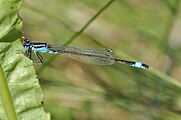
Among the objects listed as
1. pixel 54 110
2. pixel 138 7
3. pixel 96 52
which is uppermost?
pixel 138 7

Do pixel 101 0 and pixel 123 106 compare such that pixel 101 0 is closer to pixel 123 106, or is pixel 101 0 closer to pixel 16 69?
pixel 123 106

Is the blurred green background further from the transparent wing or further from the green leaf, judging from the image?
the green leaf

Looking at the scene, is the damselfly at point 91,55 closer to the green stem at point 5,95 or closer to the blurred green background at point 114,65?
the blurred green background at point 114,65

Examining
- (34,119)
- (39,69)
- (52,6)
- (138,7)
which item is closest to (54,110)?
(39,69)

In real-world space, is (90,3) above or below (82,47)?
above

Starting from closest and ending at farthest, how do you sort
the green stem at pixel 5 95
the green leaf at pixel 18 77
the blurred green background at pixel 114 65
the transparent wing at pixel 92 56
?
the green stem at pixel 5 95 < the green leaf at pixel 18 77 < the transparent wing at pixel 92 56 < the blurred green background at pixel 114 65

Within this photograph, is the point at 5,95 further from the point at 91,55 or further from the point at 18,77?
the point at 91,55

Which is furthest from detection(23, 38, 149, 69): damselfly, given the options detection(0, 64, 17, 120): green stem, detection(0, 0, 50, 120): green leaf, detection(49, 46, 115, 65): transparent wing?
detection(0, 64, 17, 120): green stem

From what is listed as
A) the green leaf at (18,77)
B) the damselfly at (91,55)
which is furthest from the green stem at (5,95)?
the damselfly at (91,55)
